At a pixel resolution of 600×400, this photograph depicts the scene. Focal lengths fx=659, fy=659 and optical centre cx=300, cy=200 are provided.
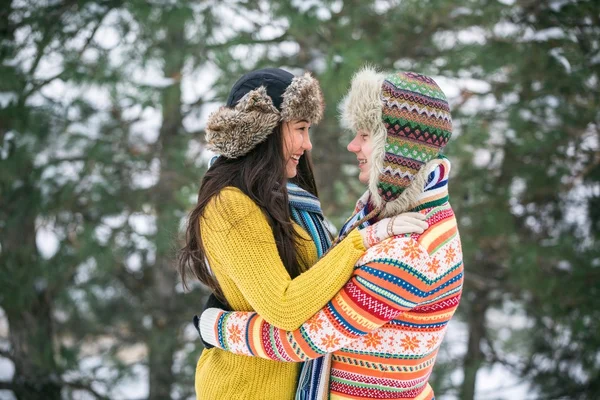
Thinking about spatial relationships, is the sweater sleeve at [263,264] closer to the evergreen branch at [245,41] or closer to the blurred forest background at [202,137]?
the blurred forest background at [202,137]

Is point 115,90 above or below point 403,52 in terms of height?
above

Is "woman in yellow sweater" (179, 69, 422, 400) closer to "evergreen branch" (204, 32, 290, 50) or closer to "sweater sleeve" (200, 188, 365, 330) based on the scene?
"sweater sleeve" (200, 188, 365, 330)

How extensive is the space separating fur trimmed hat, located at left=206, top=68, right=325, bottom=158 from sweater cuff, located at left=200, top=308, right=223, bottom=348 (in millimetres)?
477

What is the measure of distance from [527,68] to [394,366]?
4185mm

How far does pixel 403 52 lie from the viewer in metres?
5.73

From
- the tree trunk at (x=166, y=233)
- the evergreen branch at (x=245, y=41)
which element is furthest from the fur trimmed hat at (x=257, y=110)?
the evergreen branch at (x=245, y=41)

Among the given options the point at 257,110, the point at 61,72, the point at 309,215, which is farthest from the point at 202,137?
the point at 257,110

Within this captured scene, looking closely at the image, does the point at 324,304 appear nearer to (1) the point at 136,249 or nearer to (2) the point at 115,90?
(2) the point at 115,90

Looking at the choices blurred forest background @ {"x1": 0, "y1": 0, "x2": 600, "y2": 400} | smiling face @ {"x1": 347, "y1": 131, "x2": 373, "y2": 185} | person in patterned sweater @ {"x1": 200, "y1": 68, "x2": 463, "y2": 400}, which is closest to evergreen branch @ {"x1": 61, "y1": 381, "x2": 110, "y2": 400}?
blurred forest background @ {"x1": 0, "y1": 0, "x2": 600, "y2": 400}

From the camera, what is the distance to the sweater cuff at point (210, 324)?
1.96m

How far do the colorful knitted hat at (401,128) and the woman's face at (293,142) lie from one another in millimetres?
288

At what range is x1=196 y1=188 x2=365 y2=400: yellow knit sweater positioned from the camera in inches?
68.7

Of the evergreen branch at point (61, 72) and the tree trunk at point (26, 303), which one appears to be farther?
the tree trunk at point (26, 303)

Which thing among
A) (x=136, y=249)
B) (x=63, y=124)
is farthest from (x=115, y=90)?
(x=136, y=249)
